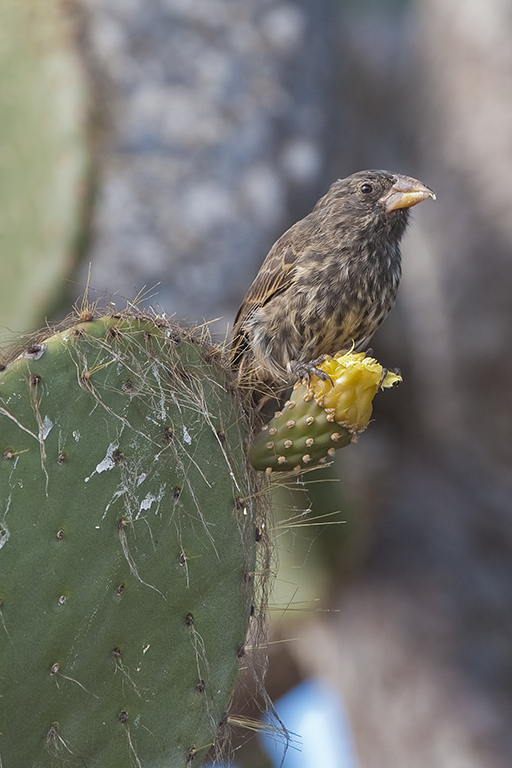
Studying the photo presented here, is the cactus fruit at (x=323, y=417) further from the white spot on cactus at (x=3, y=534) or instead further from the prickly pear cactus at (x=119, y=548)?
the white spot on cactus at (x=3, y=534)

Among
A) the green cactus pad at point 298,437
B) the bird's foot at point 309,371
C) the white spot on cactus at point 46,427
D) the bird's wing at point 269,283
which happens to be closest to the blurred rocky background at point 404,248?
the bird's wing at point 269,283

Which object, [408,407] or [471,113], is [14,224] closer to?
[408,407]

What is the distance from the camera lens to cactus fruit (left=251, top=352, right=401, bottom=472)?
4.49ft

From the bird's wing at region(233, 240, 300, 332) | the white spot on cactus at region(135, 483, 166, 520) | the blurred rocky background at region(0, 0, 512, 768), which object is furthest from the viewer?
the blurred rocky background at region(0, 0, 512, 768)

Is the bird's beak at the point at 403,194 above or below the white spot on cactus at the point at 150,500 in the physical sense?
above

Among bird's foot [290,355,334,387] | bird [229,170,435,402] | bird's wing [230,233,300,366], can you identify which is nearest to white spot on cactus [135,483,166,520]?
bird's foot [290,355,334,387]

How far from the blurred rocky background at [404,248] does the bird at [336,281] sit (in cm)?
66

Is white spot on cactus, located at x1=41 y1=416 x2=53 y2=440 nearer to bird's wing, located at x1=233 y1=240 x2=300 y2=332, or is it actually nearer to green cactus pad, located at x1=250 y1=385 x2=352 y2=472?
green cactus pad, located at x1=250 y1=385 x2=352 y2=472

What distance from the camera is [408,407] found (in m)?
4.36

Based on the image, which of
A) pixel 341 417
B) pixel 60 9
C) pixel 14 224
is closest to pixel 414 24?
pixel 60 9

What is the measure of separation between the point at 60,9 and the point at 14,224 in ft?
2.93

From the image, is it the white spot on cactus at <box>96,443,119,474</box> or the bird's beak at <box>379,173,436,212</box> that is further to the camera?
the bird's beak at <box>379,173,436,212</box>

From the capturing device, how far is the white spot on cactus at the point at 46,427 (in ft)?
4.00

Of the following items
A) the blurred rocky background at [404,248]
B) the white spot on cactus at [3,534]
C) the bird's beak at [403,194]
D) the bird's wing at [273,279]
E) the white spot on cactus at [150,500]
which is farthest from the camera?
the blurred rocky background at [404,248]
